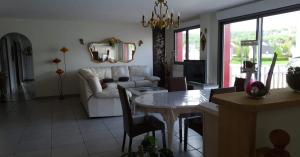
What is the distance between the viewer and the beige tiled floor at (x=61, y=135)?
3.35 m

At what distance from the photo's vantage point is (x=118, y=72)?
7.58m

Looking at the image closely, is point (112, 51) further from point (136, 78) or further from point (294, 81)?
point (294, 81)

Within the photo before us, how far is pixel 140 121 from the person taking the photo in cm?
327

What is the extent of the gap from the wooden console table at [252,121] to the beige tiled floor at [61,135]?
2.00 meters

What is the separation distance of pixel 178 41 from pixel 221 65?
2452 mm

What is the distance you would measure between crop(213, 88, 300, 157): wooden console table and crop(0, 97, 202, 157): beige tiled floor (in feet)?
6.56

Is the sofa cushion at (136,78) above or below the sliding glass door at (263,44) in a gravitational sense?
below

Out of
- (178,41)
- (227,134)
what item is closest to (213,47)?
(178,41)

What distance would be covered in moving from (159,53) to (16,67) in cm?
468

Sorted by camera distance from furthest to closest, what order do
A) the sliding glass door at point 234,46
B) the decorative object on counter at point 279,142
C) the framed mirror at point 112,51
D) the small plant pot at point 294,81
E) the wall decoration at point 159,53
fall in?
the wall decoration at point 159,53 → the framed mirror at point 112,51 → the sliding glass door at point 234,46 → the small plant pot at point 294,81 → the decorative object on counter at point 279,142

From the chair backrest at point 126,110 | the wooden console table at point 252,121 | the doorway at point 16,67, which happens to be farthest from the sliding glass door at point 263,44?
the doorway at point 16,67

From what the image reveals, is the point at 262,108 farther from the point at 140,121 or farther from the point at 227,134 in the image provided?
the point at 140,121

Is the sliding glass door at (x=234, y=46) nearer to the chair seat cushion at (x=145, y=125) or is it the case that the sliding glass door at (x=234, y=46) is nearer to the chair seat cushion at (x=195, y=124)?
the chair seat cushion at (x=195, y=124)

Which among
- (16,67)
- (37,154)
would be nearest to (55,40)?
(16,67)
